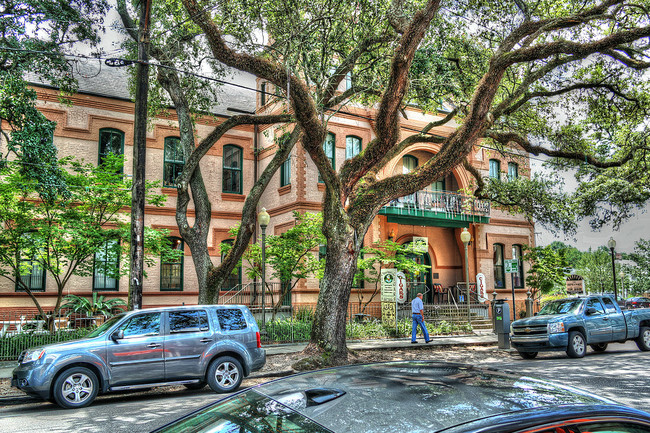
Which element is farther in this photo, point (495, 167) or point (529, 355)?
point (495, 167)

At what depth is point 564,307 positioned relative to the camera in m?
17.0

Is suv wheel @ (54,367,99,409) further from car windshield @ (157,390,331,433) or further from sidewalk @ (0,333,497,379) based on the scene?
car windshield @ (157,390,331,433)

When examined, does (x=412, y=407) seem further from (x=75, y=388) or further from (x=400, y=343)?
(x=400, y=343)

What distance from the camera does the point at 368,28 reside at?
1609 cm

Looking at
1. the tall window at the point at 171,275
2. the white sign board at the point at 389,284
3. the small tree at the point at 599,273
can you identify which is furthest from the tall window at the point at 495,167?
the small tree at the point at 599,273

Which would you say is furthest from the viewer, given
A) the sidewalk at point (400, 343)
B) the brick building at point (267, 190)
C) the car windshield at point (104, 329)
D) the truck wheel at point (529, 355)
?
the brick building at point (267, 190)

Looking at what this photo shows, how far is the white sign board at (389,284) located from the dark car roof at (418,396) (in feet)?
59.0

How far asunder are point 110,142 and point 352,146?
10973 mm

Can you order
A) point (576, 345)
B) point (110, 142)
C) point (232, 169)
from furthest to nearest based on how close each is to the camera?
point (232, 169)
point (110, 142)
point (576, 345)

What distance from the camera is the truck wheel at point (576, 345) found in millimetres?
16031

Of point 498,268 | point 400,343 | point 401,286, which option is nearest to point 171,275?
point 401,286

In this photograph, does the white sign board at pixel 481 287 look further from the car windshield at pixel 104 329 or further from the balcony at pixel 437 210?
the car windshield at pixel 104 329

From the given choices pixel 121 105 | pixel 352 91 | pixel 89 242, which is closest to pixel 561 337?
pixel 352 91

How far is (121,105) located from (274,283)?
33.4ft
